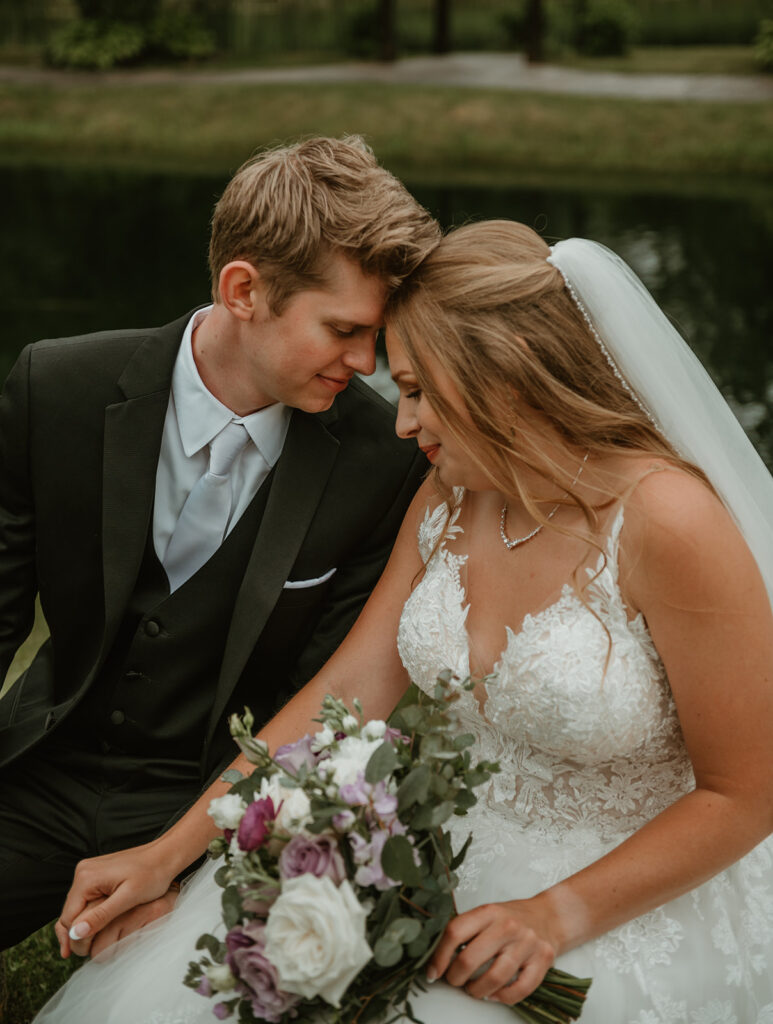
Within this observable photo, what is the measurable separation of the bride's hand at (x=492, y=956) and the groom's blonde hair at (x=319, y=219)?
4.20 ft

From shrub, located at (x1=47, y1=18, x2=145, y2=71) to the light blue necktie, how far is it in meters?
20.7

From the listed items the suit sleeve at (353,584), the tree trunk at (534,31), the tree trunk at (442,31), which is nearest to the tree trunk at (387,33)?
the tree trunk at (442,31)

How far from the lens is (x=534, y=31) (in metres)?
20.4

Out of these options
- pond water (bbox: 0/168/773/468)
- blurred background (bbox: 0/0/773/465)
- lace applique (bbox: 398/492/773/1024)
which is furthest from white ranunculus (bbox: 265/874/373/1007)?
pond water (bbox: 0/168/773/468)

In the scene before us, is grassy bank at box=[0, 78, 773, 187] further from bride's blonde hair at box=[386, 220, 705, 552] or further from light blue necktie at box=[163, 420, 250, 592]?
bride's blonde hair at box=[386, 220, 705, 552]

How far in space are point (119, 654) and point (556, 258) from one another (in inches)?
54.9

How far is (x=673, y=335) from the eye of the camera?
2543 mm

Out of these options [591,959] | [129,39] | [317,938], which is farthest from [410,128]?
[317,938]

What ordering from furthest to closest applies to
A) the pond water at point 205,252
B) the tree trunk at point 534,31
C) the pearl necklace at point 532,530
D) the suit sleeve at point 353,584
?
1. the tree trunk at point 534,31
2. the pond water at point 205,252
3. the suit sleeve at point 353,584
4. the pearl necklace at point 532,530

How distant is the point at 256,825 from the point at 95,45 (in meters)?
22.3

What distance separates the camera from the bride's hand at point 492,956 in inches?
77.1

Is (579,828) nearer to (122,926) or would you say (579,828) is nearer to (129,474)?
(122,926)

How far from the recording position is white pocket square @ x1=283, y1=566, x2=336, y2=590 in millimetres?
2848

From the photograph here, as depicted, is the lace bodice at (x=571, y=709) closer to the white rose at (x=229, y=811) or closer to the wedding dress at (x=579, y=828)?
the wedding dress at (x=579, y=828)
